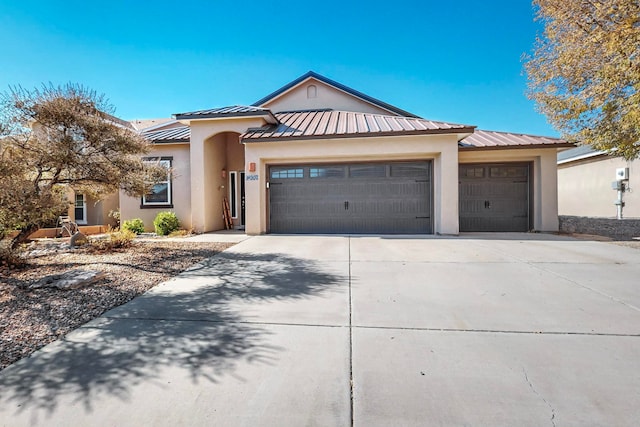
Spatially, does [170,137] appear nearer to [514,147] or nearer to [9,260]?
[9,260]

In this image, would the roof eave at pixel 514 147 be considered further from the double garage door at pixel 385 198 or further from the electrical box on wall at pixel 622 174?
the electrical box on wall at pixel 622 174

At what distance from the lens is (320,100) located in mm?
16031

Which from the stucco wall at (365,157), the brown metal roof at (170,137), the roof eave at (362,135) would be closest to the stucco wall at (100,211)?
the brown metal roof at (170,137)

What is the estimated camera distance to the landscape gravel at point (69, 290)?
10.0ft

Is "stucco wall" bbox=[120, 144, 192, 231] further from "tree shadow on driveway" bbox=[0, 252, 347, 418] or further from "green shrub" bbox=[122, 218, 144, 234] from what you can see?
"tree shadow on driveway" bbox=[0, 252, 347, 418]

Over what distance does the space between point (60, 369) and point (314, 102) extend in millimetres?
15486

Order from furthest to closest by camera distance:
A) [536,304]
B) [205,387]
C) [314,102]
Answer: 1. [314,102]
2. [536,304]
3. [205,387]

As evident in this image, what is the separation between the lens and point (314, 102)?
16094 mm

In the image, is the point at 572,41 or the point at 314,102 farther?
the point at 314,102

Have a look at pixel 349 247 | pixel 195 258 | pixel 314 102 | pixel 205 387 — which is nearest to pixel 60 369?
pixel 205 387

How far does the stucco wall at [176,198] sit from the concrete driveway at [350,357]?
792 centimetres

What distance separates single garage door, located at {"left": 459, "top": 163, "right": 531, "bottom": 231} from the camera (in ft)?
35.9

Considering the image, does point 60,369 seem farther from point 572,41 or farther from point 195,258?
point 572,41

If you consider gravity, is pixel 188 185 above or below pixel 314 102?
below
